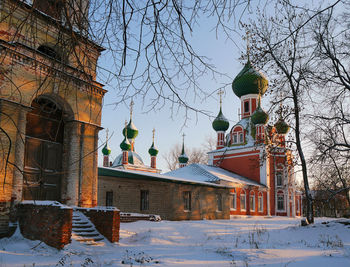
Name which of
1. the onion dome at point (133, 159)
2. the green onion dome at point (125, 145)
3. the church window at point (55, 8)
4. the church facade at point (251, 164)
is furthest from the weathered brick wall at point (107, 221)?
the onion dome at point (133, 159)

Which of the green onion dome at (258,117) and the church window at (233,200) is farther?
the green onion dome at (258,117)

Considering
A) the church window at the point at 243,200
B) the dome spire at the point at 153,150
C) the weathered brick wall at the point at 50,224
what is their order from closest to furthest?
the weathered brick wall at the point at 50,224
the church window at the point at 243,200
the dome spire at the point at 153,150

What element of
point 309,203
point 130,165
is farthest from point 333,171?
point 130,165

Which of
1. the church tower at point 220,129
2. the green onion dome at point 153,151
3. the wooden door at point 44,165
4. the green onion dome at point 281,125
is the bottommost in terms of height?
the wooden door at point 44,165

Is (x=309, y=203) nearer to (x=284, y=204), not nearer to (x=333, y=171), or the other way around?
(x=333, y=171)

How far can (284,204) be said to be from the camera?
3428 cm

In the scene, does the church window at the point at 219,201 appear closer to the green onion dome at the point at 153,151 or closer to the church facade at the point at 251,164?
the church facade at the point at 251,164

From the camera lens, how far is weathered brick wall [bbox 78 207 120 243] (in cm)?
1117

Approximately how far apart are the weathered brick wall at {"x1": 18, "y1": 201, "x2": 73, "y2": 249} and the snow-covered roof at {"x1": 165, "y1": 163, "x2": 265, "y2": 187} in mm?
19464

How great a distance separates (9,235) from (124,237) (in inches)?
143

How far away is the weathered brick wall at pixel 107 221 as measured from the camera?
1117 cm

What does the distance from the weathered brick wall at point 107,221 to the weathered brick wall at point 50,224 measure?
1760 millimetres

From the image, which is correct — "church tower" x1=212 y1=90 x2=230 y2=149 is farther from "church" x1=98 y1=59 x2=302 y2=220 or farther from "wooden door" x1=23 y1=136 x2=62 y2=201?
"wooden door" x1=23 y1=136 x2=62 y2=201

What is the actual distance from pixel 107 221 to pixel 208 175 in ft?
62.3
